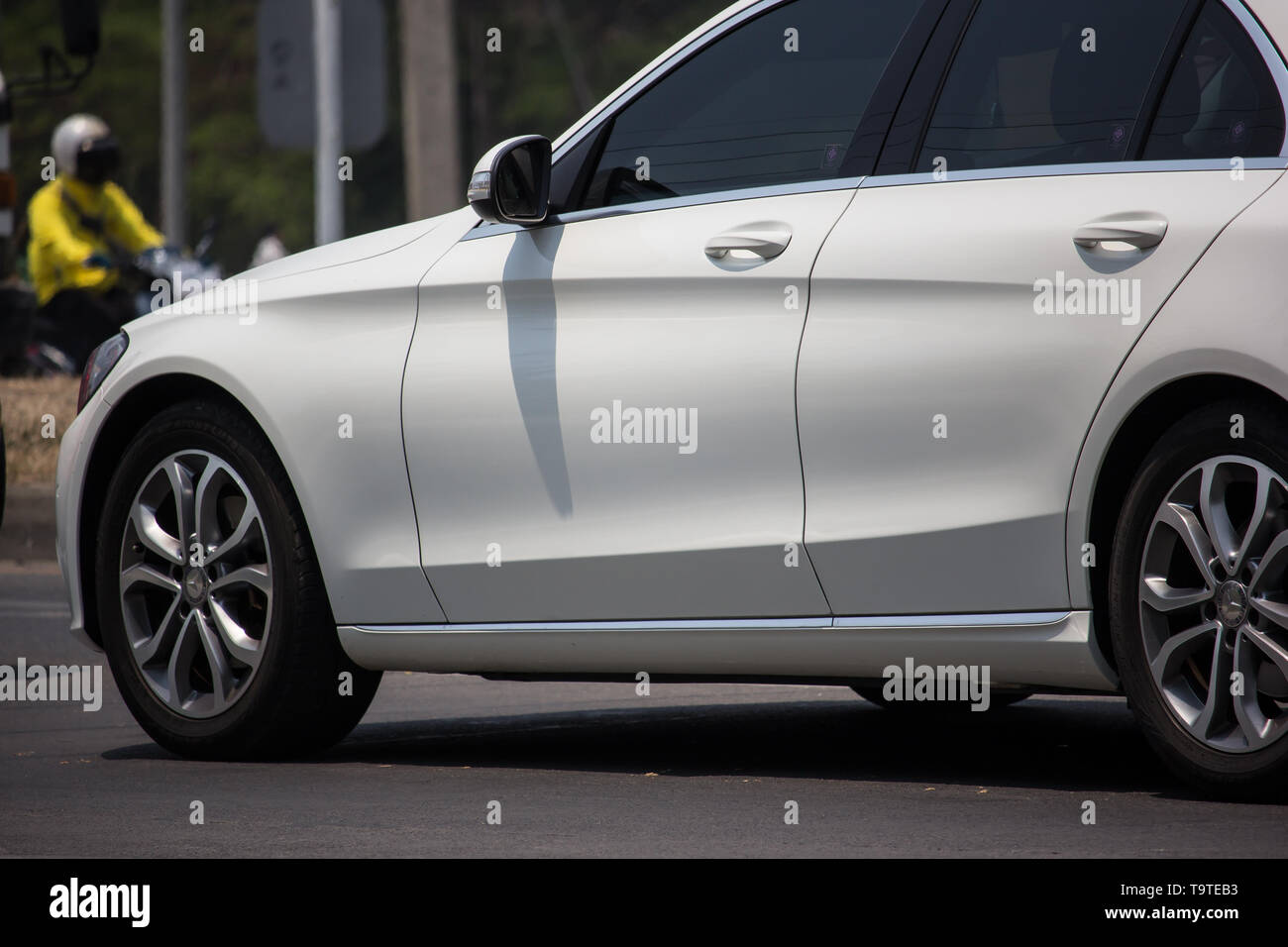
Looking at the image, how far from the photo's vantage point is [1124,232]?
4.57 metres

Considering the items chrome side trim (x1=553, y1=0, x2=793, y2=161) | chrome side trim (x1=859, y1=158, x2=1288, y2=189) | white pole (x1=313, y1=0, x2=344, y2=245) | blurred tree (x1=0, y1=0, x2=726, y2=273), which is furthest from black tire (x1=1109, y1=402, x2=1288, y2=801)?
blurred tree (x1=0, y1=0, x2=726, y2=273)

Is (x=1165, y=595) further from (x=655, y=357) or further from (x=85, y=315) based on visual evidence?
(x=85, y=315)

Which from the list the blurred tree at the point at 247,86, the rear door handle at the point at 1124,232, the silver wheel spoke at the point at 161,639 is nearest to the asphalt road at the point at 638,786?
the silver wheel spoke at the point at 161,639

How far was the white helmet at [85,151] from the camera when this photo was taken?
531 inches

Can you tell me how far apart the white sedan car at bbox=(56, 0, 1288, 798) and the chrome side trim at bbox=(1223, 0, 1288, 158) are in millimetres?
10

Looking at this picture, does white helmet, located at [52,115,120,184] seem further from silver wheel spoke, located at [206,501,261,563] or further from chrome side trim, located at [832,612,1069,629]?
chrome side trim, located at [832,612,1069,629]

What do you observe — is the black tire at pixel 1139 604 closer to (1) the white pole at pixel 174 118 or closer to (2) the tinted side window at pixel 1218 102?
(2) the tinted side window at pixel 1218 102
